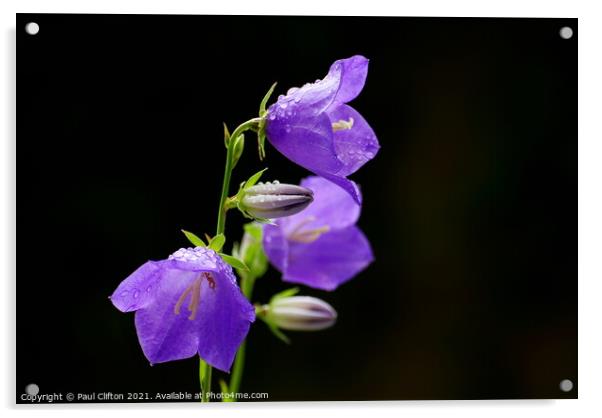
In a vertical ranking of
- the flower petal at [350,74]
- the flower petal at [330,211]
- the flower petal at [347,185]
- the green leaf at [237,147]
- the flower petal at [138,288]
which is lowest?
the flower petal at [138,288]

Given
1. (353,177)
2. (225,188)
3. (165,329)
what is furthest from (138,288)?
(353,177)

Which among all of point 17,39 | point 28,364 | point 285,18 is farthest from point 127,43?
point 28,364

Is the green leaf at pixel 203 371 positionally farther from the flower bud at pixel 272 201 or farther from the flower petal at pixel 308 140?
the flower petal at pixel 308 140

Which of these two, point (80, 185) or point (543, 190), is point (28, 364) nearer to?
point (80, 185)

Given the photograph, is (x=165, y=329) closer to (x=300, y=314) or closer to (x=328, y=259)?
(x=300, y=314)

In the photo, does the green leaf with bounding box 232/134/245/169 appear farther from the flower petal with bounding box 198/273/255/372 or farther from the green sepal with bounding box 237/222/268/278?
the green sepal with bounding box 237/222/268/278
